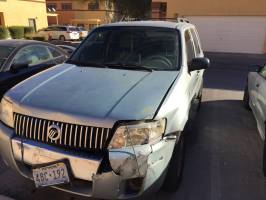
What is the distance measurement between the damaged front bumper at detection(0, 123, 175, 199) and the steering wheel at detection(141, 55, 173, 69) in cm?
139

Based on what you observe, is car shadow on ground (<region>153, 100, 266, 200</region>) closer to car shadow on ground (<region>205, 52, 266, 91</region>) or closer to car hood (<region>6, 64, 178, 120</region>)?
car hood (<region>6, 64, 178, 120</region>)

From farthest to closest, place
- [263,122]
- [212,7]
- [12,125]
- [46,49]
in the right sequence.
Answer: [212,7]
[46,49]
[263,122]
[12,125]

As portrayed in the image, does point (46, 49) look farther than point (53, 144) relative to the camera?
Yes

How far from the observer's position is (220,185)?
11.2ft

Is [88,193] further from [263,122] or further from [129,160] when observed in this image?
[263,122]

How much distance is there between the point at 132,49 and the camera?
3.98m

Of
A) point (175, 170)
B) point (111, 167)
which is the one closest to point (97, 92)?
point (111, 167)

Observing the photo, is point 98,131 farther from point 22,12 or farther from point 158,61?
point 22,12

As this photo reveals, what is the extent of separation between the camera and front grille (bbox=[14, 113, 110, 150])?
2.43 m

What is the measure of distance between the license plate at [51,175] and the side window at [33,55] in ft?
10.3

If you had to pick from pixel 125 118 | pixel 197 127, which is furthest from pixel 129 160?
pixel 197 127

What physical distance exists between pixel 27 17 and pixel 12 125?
29334mm

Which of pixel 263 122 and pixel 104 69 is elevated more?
pixel 104 69

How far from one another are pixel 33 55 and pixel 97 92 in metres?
3.30
